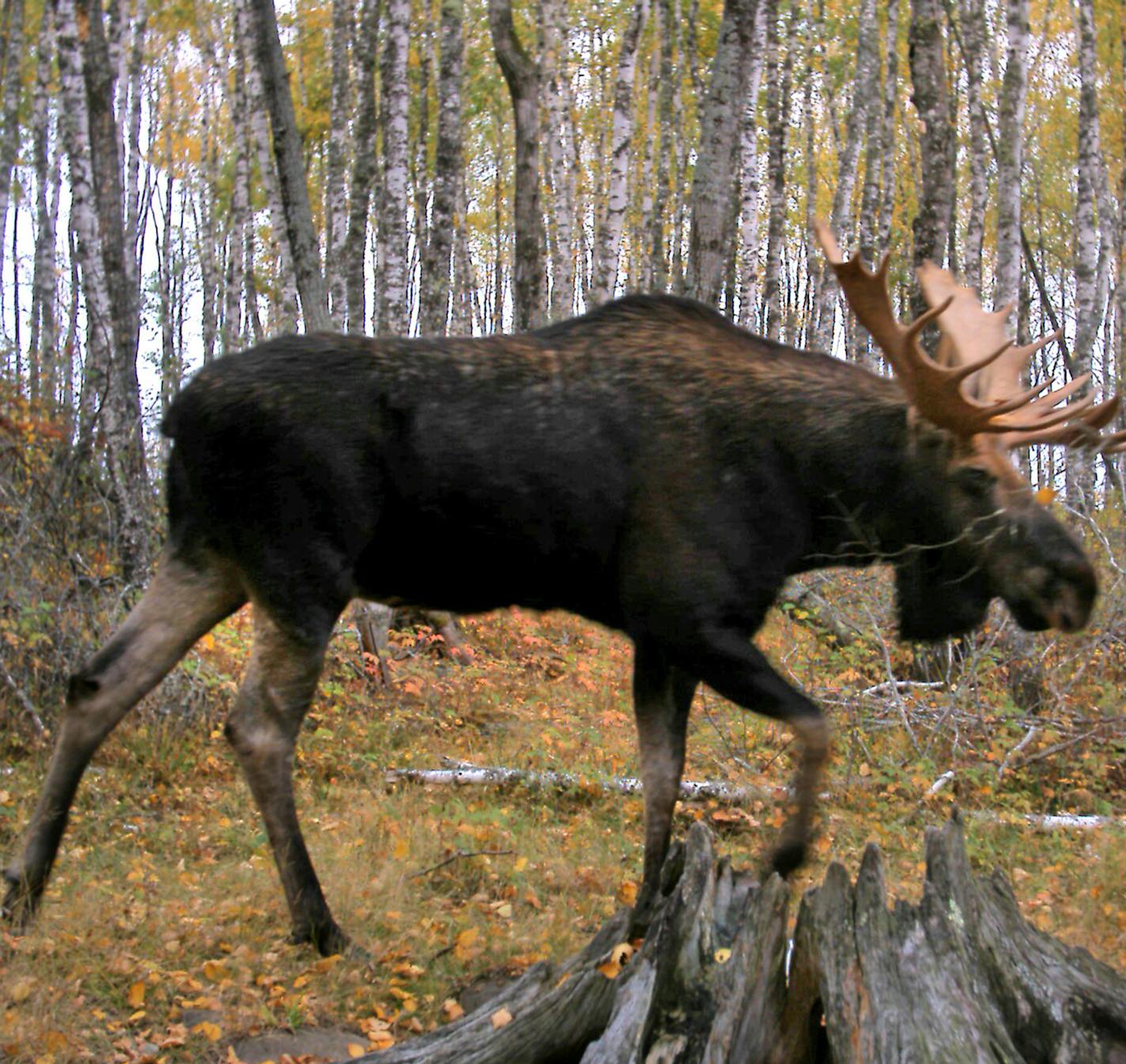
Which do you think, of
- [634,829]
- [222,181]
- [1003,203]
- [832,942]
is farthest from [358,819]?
[222,181]

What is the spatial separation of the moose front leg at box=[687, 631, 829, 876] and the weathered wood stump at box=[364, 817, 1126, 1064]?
476mm

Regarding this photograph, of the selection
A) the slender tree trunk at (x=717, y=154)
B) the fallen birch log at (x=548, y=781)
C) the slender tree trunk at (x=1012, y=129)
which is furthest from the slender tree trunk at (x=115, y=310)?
the slender tree trunk at (x=1012, y=129)

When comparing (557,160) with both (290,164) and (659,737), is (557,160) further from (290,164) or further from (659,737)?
(659,737)

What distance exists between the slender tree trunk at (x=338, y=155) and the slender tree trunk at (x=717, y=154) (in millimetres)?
6205

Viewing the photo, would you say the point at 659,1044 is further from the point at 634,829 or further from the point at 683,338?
the point at 634,829

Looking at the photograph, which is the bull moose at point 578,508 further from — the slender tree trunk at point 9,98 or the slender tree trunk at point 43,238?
the slender tree trunk at point 9,98

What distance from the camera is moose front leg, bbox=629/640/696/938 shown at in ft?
15.1

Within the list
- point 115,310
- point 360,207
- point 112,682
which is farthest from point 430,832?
point 360,207

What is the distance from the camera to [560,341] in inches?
181

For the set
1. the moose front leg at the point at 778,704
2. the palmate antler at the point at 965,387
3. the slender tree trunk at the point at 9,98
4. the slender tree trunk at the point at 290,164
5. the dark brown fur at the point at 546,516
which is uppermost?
the slender tree trunk at the point at 9,98

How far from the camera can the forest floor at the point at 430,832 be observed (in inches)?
160

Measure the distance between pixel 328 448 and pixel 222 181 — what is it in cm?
2772

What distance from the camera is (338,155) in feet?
53.8

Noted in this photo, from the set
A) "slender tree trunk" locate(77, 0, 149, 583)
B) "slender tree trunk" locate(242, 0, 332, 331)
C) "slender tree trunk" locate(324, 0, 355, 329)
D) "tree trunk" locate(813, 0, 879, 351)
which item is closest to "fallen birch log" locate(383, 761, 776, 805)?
"slender tree trunk" locate(77, 0, 149, 583)
